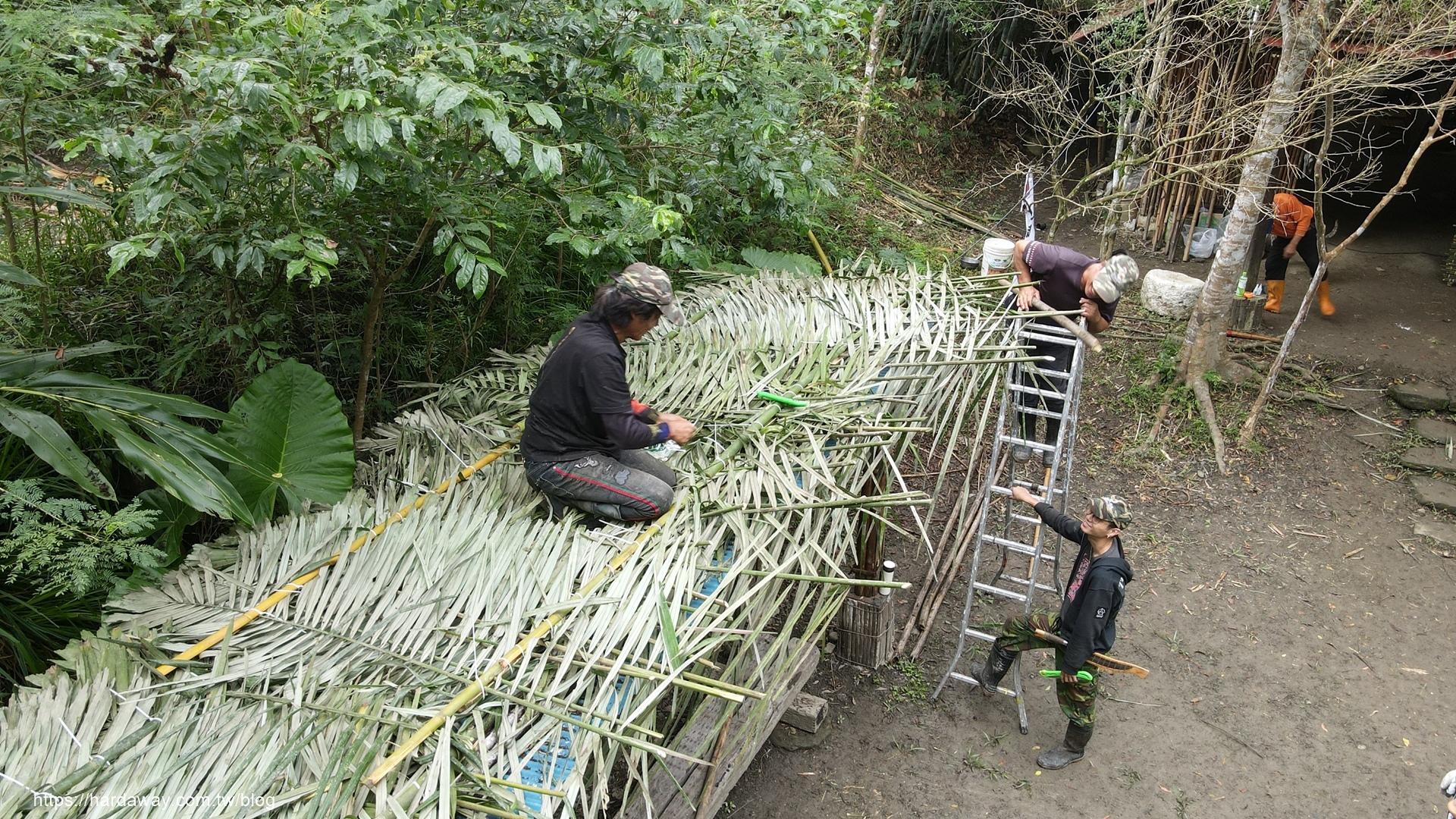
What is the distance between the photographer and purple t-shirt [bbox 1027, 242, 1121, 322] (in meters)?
4.46

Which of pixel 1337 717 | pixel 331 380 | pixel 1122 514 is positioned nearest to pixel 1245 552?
pixel 1337 717

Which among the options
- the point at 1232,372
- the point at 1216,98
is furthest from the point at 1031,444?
the point at 1216,98

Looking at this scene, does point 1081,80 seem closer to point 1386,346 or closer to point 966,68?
point 966,68

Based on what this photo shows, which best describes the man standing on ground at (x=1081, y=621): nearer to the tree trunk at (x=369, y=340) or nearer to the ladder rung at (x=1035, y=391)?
the ladder rung at (x=1035, y=391)

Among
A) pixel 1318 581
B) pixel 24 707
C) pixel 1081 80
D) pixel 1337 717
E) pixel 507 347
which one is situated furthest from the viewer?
pixel 1081 80

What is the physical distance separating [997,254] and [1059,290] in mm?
2172

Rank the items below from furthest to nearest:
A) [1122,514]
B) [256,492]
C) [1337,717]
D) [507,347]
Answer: [507,347] → [1337,717] → [1122,514] → [256,492]

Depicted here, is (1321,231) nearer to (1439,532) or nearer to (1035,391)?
(1439,532)

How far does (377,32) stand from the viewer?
2.81 m

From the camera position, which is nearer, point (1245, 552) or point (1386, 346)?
point (1245, 552)

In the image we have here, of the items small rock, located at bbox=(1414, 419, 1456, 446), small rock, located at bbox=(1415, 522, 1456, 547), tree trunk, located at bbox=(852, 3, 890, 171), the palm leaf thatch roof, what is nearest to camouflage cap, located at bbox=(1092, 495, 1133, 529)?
the palm leaf thatch roof

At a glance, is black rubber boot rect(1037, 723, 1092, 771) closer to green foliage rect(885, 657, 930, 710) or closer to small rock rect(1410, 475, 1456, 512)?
green foliage rect(885, 657, 930, 710)

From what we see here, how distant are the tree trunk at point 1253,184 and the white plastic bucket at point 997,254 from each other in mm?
1423

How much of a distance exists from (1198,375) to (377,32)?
241 inches
